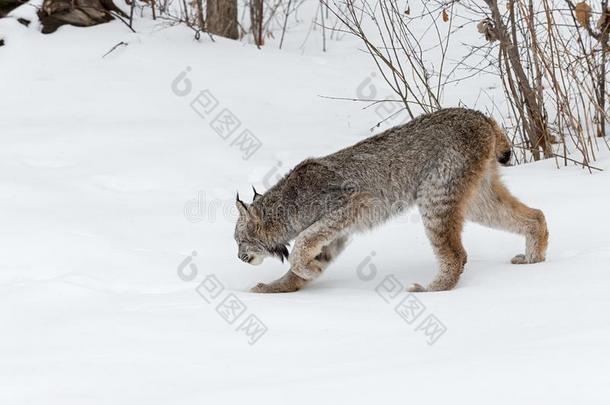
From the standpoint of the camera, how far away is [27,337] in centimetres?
445

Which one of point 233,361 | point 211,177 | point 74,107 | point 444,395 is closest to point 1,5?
point 74,107

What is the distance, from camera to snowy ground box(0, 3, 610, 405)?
3699 millimetres

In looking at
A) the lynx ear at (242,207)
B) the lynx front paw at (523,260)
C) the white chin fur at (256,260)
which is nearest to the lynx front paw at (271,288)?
the white chin fur at (256,260)

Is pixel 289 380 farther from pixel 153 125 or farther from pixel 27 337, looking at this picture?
pixel 153 125

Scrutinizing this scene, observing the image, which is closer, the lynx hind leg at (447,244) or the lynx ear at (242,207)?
the lynx hind leg at (447,244)

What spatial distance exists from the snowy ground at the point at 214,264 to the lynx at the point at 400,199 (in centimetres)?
22

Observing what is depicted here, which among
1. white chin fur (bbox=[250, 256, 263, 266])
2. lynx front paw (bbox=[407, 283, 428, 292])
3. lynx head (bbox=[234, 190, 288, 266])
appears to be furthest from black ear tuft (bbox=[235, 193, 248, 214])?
lynx front paw (bbox=[407, 283, 428, 292])

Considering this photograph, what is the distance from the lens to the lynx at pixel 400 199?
18.7ft

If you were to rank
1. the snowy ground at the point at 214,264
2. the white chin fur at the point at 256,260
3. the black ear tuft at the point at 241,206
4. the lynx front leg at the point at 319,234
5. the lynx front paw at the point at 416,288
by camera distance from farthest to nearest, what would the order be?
the white chin fur at the point at 256,260, the black ear tuft at the point at 241,206, the lynx front leg at the point at 319,234, the lynx front paw at the point at 416,288, the snowy ground at the point at 214,264

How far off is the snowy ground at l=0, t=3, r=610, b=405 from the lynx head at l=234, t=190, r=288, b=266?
177 millimetres

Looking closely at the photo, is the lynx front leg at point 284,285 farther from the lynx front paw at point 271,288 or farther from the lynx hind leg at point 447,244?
the lynx hind leg at point 447,244

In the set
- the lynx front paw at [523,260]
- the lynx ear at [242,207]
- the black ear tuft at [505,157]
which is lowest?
the lynx ear at [242,207]

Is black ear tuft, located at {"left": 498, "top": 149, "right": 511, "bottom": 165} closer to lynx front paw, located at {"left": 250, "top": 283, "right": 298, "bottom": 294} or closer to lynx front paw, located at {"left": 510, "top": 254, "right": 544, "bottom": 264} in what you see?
lynx front paw, located at {"left": 510, "top": 254, "right": 544, "bottom": 264}

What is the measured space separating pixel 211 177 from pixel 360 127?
2.22m
